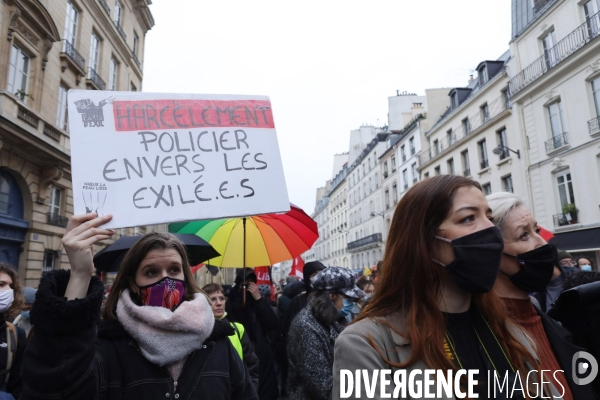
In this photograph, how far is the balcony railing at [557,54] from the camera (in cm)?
1513

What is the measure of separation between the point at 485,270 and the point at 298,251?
→ 12.0 feet

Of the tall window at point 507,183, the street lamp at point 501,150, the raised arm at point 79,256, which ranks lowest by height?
the raised arm at point 79,256

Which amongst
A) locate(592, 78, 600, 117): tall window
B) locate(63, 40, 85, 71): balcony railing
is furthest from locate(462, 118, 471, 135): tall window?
locate(63, 40, 85, 71): balcony railing

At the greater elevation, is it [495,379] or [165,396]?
[495,379]

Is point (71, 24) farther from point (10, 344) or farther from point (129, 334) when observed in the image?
point (129, 334)

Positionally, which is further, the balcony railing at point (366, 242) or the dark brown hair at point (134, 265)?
the balcony railing at point (366, 242)

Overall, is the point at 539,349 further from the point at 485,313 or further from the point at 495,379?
the point at 495,379

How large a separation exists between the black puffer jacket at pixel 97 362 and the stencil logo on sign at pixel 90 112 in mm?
802

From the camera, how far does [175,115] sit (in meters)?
2.17

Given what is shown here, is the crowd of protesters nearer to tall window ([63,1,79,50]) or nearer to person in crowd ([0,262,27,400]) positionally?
person in crowd ([0,262,27,400])

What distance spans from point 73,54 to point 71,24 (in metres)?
1.27

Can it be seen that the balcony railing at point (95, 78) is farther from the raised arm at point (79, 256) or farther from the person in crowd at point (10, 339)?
the raised arm at point (79, 256)

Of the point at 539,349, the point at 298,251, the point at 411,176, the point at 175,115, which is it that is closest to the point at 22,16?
the point at 298,251

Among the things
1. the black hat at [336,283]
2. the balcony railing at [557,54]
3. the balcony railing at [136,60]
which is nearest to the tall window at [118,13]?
the balcony railing at [136,60]
